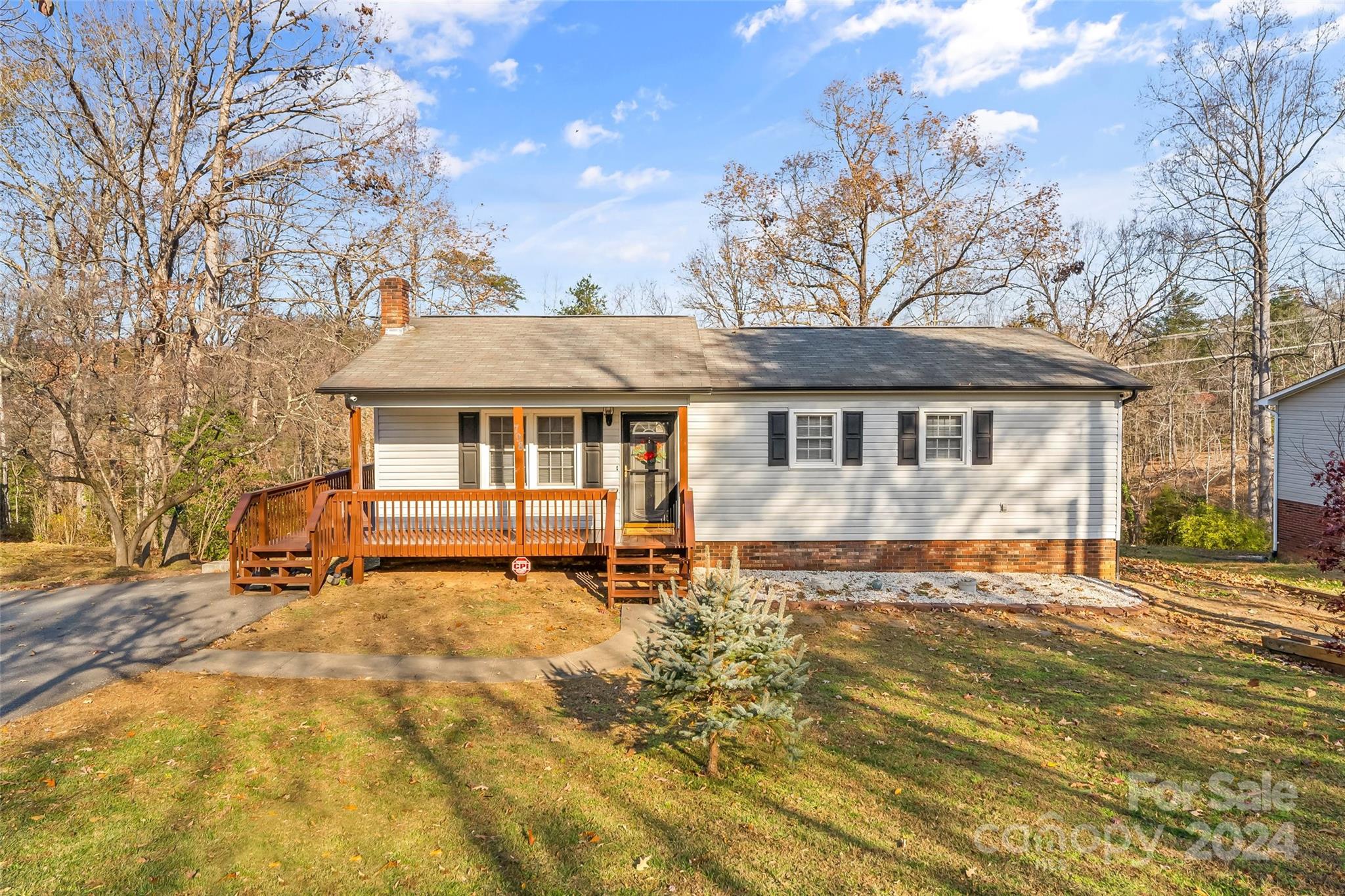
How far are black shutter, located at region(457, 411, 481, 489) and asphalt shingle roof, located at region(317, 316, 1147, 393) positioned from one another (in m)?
1.13

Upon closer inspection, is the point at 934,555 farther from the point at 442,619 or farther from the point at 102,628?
the point at 102,628

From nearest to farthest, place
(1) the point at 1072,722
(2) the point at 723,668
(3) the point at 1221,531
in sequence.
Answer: (2) the point at 723,668 → (1) the point at 1072,722 → (3) the point at 1221,531

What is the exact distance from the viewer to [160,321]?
42.2ft

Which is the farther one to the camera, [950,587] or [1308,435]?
[1308,435]

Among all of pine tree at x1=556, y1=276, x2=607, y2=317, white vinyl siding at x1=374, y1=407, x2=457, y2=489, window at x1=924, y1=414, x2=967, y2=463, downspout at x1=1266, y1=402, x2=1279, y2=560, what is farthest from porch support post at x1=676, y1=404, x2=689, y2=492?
pine tree at x1=556, y1=276, x2=607, y2=317

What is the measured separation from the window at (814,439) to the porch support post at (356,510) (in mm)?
7258

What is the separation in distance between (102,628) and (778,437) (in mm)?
9809

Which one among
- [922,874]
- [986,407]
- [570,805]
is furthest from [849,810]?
[986,407]

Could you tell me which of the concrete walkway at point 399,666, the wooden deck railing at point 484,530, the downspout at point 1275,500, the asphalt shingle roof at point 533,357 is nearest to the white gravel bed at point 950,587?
the wooden deck railing at point 484,530

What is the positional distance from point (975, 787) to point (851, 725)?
118 centimetres

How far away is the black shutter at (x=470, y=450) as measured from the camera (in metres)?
11.3

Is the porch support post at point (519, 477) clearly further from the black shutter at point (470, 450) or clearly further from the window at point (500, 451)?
the black shutter at point (470, 450)

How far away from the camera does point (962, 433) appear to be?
11.2 metres

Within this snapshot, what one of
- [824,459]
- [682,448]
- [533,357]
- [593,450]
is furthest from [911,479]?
[533,357]
